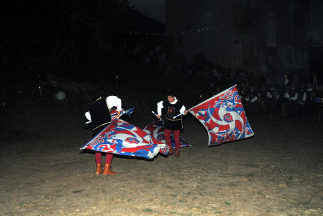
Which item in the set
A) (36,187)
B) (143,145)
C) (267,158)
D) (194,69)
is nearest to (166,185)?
(143,145)

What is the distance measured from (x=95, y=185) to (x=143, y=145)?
4.15ft

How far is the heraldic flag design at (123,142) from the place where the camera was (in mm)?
6539

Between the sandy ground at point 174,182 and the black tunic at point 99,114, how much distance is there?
100 centimetres

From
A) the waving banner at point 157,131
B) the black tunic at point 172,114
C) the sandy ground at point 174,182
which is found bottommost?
the sandy ground at point 174,182

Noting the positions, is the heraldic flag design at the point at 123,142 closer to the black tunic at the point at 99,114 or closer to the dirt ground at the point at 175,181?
the black tunic at the point at 99,114

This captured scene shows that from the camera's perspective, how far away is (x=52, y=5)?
665 inches

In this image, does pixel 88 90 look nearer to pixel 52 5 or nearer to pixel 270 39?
pixel 52 5

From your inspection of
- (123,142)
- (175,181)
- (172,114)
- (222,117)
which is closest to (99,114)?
(123,142)

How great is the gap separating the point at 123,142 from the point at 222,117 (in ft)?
12.0

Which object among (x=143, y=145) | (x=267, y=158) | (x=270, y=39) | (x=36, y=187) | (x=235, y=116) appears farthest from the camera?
(x=270, y=39)

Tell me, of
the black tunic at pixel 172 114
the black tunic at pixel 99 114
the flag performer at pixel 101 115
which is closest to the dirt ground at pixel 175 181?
the flag performer at pixel 101 115

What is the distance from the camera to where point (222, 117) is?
9328mm

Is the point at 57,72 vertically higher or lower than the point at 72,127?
higher

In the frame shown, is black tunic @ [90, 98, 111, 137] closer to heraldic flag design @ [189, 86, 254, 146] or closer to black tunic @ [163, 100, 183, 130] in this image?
black tunic @ [163, 100, 183, 130]
